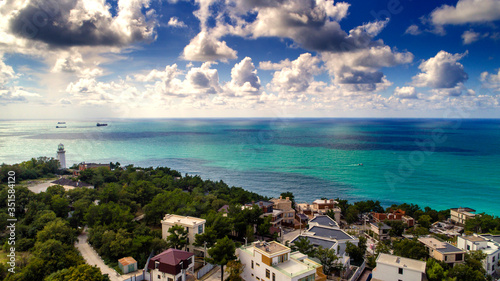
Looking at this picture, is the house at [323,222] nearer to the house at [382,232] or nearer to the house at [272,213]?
the house at [272,213]

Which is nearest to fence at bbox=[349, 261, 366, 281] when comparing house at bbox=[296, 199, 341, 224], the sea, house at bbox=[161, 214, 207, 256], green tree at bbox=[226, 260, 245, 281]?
green tree at bbox=[226, 260, 245, 281]

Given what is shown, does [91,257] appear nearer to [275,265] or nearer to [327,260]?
[275,265]

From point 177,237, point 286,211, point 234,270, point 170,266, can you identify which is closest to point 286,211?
point 286,211

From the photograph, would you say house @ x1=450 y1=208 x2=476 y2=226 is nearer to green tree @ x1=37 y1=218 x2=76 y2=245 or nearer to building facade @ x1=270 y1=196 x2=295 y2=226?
building facade @ x1=270 y1=196 x2=295 y2=226

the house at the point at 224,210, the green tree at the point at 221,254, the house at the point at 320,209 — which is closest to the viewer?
the green tree at the point at 221,254

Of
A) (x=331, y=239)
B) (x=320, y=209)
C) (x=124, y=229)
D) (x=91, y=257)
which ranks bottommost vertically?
(x=320, y=209)

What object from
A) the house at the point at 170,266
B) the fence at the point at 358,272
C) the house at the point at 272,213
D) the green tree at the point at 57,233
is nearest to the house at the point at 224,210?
the house at the point at 272,213
